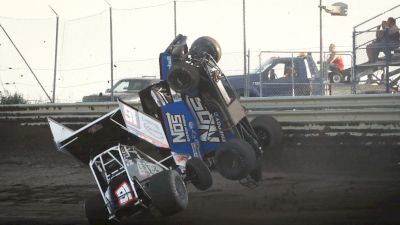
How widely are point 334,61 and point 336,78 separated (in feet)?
2.01

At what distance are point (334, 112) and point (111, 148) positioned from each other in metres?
4.78

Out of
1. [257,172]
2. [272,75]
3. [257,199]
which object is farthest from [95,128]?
[272,75]

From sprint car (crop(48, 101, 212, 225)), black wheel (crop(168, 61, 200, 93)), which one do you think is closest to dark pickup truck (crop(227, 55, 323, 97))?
black wheel (crop(168, 61, 200, 93))

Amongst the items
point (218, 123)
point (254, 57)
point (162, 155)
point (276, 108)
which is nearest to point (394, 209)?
point (218, 123)

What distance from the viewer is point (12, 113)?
Result: 13148mm

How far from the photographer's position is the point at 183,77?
22.8 feet

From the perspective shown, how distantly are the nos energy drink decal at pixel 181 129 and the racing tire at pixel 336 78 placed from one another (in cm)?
751

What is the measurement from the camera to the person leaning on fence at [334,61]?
1341 cm

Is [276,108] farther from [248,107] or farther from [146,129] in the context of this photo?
[146,129]

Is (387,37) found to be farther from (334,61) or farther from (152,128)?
(152,128)

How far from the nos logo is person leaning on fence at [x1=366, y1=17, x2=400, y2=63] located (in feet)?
22.8

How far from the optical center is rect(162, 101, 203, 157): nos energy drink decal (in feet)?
23.9

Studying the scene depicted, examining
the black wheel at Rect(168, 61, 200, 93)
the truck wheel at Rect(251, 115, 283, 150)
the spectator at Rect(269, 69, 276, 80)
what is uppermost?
the spectator at Rect(269, 69, 276, 80)

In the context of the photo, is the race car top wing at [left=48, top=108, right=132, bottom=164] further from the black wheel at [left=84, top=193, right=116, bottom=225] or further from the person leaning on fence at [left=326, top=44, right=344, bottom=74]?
the person leaning on fence at [left=326, top=44, right=344, bottom=74]
